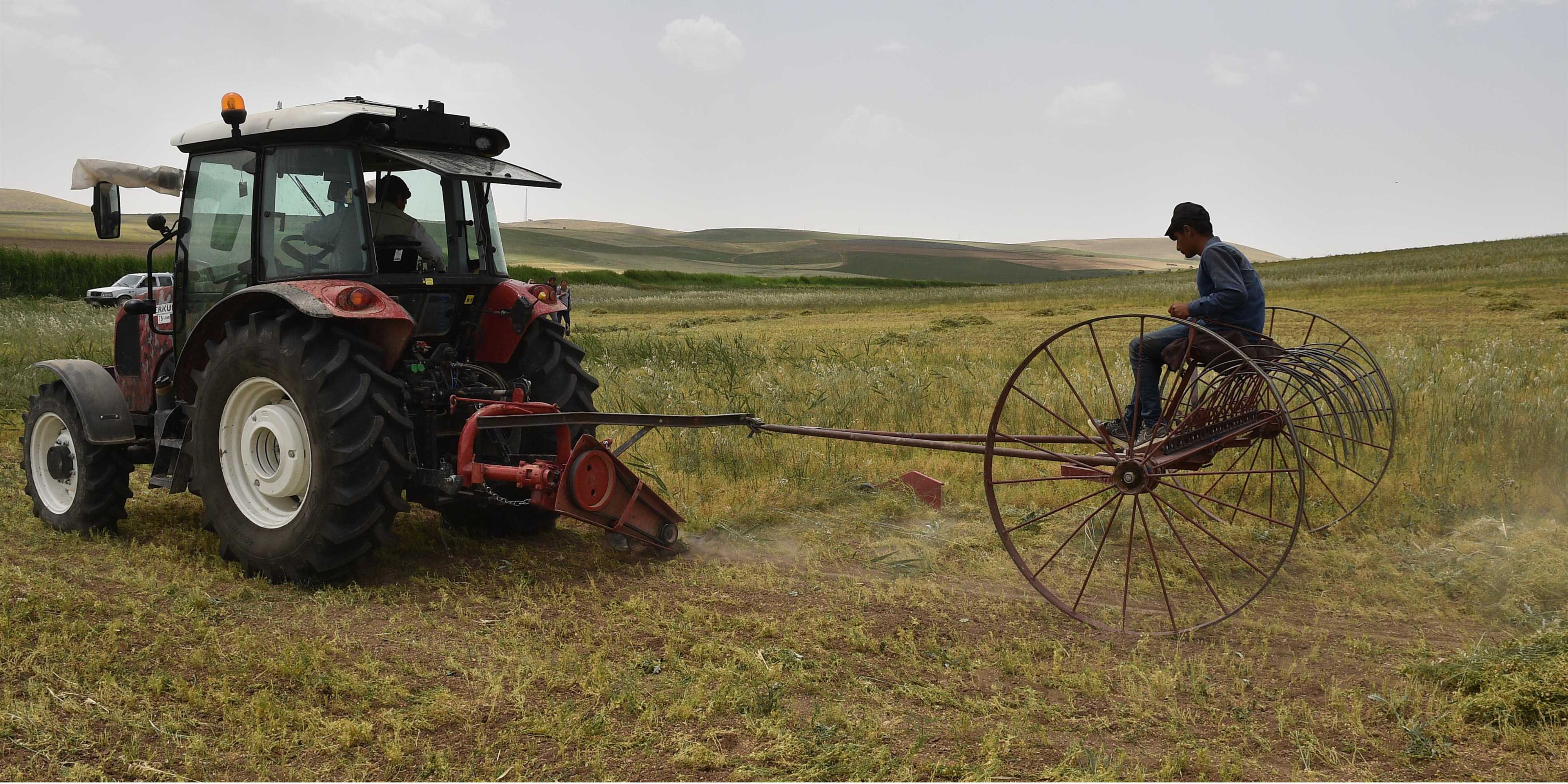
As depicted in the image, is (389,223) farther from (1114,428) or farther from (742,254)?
(742,254)

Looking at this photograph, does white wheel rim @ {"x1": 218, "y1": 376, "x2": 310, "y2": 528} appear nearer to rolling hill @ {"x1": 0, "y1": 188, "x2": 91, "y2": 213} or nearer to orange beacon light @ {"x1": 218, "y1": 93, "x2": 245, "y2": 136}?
orange beacon light @ {"x1": 218, "y1": 93, "x2": 245, "y2": 136}

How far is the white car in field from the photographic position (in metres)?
6.19

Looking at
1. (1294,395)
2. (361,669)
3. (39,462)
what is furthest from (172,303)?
(1294,395)

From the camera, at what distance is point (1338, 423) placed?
4.89m

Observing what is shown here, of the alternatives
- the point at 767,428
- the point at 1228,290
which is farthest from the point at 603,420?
the point at 1228,290

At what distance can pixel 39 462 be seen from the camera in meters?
6.34

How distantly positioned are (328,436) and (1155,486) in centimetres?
379

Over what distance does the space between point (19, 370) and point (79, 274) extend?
2589cm

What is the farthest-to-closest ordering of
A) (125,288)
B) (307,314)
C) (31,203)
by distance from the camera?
1. (31,203)
2. (125,288)
3. (307,314)

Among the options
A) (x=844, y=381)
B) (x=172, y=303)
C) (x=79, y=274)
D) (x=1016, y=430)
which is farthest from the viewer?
(x=79, y=274)

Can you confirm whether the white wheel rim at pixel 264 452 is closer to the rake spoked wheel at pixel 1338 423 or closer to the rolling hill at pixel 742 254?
the rake spoked wheel at pixel 1338 423

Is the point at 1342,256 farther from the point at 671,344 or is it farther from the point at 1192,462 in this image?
the point at 1192,462

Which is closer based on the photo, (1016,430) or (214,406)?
(214,406)

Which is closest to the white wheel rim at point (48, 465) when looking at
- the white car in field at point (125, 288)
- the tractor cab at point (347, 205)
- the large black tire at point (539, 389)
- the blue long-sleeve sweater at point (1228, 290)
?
the white car in field at point (125, 288)
